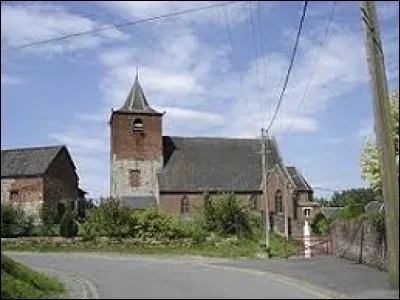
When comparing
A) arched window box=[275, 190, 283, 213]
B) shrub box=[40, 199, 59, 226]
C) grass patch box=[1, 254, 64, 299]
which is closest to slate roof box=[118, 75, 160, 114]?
arched window box=[275, 190, 283, 213]

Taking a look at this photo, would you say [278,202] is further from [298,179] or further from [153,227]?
[153,227]

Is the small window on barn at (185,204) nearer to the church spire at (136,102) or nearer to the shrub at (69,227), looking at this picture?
the church spire at (136,102)

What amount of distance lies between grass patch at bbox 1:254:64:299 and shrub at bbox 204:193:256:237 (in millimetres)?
31045

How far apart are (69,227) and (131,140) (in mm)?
28310

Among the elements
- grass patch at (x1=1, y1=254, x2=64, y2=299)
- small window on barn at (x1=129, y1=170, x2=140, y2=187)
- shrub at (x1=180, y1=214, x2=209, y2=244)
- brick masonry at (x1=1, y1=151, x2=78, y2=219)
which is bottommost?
grass patch at (x1=1, y1=254, x2=64, y2=299)

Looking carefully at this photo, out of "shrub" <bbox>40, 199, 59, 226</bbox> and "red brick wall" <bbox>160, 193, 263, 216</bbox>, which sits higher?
"red brick wall" <bbox>160, 193, 263, 216</bbox>

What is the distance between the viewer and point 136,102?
239 ft

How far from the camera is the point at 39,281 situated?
61.1ft

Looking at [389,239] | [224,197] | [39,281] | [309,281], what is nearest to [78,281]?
[39,281]

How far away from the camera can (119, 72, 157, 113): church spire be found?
235ft

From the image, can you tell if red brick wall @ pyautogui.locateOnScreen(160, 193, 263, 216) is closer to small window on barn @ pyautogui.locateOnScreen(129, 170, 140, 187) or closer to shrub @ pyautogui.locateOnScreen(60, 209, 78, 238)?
small window on barn @ pyautogui.locateOnScreen(129, 170, 140, 187)

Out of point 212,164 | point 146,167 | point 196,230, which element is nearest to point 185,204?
point 146,167

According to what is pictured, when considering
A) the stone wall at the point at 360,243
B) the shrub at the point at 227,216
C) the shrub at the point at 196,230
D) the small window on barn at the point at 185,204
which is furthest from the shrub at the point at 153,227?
the small window on barn at the point at 185,204

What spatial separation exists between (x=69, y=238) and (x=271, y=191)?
96.0 ft
